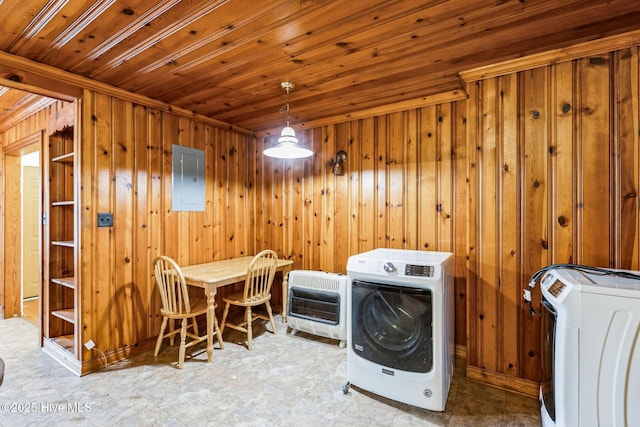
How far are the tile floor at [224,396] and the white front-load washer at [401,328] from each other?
156 millimetres

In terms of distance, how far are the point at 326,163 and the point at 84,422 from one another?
2.90m

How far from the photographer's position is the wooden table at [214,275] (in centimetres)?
256

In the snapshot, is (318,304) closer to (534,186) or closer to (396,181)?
(396,181)

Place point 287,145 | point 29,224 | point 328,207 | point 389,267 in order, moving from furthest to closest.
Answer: point 29,224 < point 328,207 < point 287,145 < point 389,267

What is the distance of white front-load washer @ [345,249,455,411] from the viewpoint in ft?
6.07

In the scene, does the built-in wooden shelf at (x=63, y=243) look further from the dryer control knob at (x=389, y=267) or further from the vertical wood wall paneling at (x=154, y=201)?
the dryer control knob at (x=389, y=267)

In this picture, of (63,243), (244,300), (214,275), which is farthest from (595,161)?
(63,243)

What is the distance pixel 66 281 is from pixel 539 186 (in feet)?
12.4

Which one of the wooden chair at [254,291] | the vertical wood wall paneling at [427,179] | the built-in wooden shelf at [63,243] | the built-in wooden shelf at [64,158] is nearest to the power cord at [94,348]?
the built-in wooden shelf at [63,243]

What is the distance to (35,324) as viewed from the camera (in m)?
3.44

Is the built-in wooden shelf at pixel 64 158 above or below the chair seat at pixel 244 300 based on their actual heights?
above

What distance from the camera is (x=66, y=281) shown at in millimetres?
2576

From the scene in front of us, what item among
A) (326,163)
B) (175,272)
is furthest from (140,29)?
(326,163)

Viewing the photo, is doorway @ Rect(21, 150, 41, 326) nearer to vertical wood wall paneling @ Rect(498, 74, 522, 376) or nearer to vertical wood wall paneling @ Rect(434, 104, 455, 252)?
vertical wood wall paneling @ Rect(434, 104, 455, 252)
